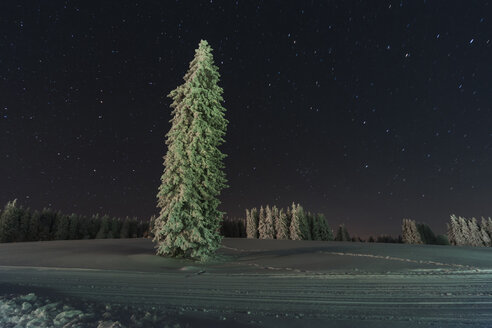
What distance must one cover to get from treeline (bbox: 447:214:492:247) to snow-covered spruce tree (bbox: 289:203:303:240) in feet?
137

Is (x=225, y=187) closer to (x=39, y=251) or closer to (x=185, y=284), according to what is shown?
(x=185, y=284)

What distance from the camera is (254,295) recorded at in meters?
5.53

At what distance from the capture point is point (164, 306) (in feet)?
15.6

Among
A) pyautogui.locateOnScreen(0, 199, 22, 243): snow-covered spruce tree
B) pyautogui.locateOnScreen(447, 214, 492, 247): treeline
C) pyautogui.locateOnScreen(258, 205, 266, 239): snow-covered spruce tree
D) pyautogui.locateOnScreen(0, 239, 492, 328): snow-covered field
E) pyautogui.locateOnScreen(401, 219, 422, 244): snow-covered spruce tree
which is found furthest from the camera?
pyautogui.locateOnScreen(401, 219, 422, 244): snow-covered spruce tree

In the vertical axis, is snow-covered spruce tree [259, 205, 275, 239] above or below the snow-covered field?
above

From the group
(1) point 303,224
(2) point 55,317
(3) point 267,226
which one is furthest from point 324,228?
(2) point 55,317

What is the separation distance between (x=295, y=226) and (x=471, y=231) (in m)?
44.7

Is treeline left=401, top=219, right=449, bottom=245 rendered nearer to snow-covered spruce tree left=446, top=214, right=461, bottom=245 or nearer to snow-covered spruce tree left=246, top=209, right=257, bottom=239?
snow-covered spruce tree left=446, top=214, right=461, bottom=245

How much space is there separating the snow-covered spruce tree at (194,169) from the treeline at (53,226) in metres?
66.7

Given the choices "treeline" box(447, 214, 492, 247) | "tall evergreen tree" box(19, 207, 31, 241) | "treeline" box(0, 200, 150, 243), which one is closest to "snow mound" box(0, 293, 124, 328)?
"treeline" box(0, 200, 150, 243)

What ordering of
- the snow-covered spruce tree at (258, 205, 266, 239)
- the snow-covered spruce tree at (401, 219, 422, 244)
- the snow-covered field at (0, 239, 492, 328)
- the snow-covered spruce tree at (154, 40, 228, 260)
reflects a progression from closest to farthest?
the snow-covered field at (0, 239, 492, 328)
the snow-covered spruce tree at (154, 40, 228, 260)
the snow-covered spruce tree at (258, 205, 266, 239)
the snow-covered spruce tree at (401, 219, 422, 244)

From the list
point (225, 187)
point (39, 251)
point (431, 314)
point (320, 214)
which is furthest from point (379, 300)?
point (320, 214)

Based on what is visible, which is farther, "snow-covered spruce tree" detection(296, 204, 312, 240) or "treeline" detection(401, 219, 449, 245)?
"treeline" detection(401, 219, 449, 245)

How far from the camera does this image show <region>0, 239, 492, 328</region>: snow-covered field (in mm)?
3873
